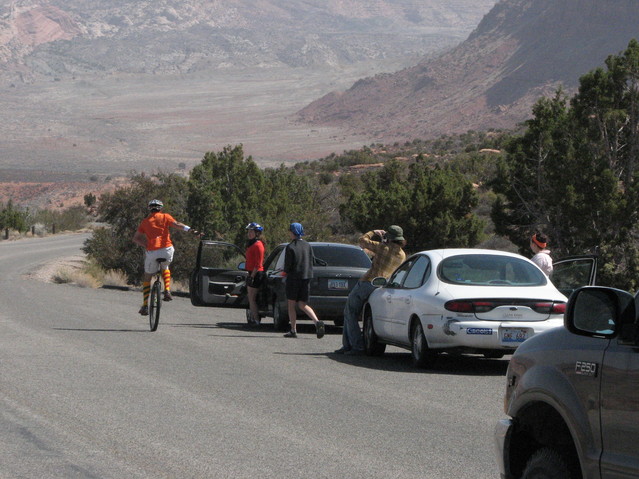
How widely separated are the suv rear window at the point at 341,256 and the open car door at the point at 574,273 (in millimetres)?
5875

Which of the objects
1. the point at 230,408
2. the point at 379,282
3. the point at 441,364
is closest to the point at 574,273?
the point at 441,364

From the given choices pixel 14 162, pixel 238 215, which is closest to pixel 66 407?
pixel 238 215

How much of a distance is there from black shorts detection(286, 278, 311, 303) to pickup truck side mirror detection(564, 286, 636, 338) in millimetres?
11932

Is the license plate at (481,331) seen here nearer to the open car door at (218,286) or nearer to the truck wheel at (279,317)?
the truck wheel at (279,317)

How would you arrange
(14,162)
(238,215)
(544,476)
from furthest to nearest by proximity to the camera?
(14,162) < (238,215) < (544,476)

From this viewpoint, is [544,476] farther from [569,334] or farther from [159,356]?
[159,356]

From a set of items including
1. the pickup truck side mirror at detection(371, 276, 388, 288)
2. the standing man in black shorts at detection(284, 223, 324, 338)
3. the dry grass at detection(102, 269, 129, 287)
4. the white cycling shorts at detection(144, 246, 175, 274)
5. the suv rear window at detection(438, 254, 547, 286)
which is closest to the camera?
the suv rear window at detection(438, 254, 547, 286)

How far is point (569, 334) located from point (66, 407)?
598cm

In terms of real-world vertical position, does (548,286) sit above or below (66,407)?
above

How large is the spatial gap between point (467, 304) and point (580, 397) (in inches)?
309

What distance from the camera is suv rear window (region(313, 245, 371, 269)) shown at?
18.7 m

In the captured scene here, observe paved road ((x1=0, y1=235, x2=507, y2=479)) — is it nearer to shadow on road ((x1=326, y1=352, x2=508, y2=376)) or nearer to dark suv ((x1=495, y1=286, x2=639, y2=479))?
shadow on road ((x1=326, y1=352, x2=508, y2=376))

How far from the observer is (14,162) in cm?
15638

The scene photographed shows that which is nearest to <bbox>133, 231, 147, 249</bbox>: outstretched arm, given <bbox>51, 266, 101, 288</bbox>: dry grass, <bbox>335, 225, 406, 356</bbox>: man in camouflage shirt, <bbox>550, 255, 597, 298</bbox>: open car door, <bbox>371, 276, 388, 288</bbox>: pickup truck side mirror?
<bbox>335, 225, 406, 356</bbox>: man in camouflage shirt
